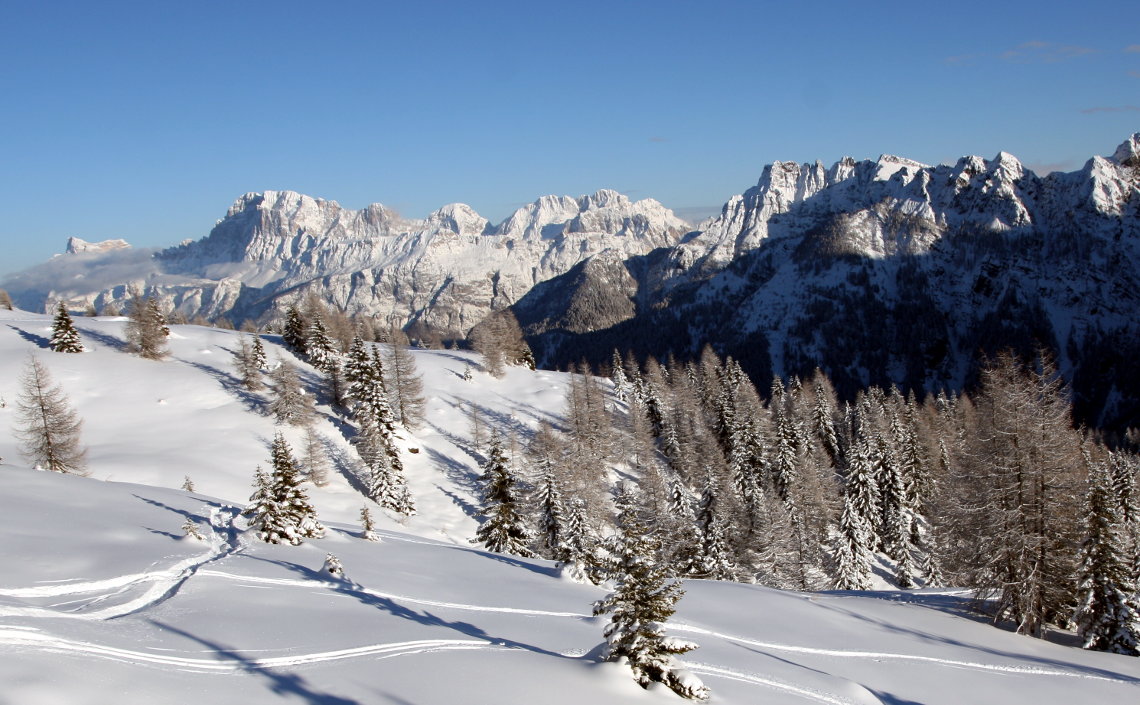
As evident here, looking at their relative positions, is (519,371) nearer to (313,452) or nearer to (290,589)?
(313,452)

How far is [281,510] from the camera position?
19906mm

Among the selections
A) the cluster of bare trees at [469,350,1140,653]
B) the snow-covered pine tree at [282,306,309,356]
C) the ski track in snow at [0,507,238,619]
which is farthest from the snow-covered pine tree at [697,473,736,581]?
the snow-covered pine tree at [282,306,309,356]

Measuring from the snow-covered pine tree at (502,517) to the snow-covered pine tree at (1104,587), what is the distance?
2250 centimetres

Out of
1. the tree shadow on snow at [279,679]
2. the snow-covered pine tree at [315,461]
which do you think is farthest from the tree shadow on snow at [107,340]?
the tree shadow on snow at [279,679]

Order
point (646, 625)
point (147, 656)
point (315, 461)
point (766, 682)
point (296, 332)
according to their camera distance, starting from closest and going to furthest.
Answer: point (147, 656) < point (646, 625) < point (766, 682) < point (315, 461) < point (296, 332)

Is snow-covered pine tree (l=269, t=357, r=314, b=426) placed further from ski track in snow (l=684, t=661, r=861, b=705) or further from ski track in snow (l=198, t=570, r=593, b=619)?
ski track in snow (l=684, t=661, r=861, b=705)

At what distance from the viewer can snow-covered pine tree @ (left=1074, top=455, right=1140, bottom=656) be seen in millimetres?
18375

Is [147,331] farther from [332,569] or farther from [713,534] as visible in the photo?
[332,569]

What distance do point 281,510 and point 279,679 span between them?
13019mm

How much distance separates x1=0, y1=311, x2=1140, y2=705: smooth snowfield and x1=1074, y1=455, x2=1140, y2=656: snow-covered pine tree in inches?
52.1

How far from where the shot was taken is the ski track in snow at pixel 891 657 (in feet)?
47.1

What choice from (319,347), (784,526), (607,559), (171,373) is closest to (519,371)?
(319,347)

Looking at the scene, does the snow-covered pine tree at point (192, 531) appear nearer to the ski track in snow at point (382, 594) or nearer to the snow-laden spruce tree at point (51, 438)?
the ski track in snow at point (382, 594)

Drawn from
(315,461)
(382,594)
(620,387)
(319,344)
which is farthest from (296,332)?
(382,594)
